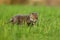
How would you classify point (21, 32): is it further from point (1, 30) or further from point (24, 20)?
point (24, 20)

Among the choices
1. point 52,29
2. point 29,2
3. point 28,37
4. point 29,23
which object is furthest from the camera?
point 29,2

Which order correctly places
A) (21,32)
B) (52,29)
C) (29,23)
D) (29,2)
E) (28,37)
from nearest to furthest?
(28,37) < (21,32) < (52,29) < (29,23) < (29,2)

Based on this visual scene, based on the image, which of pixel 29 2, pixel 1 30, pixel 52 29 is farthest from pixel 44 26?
pixel 29 2

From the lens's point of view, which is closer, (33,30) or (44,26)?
(33,30)

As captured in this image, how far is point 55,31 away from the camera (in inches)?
231

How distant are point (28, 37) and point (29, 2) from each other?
14031 mm

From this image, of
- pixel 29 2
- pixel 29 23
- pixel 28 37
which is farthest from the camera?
pixel 29 2

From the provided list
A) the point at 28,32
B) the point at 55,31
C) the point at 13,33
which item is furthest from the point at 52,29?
the point at 13,33

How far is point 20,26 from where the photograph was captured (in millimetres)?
6227

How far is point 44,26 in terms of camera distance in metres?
6.33

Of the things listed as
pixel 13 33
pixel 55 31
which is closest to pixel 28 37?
pixel 13 33

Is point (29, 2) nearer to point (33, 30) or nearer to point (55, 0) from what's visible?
point (55, 0)

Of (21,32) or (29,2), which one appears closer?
(21,32)

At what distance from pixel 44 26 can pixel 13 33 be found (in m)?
1.11
